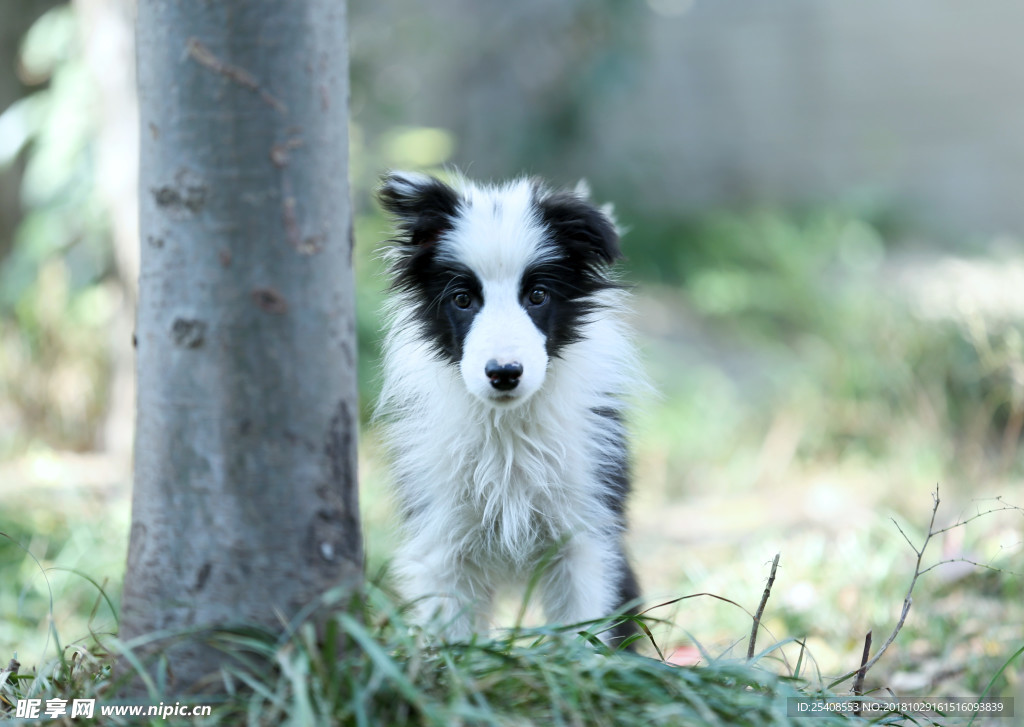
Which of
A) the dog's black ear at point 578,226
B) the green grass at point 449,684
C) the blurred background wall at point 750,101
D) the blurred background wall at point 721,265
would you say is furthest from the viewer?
the blurred background wall at point 750,101

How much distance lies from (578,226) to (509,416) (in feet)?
2.12

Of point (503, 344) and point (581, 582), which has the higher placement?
point (503, 344)

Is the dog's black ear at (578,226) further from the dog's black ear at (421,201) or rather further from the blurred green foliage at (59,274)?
the blurred green foliage at (59,274)

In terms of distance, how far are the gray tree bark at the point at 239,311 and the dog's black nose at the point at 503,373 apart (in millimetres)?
691

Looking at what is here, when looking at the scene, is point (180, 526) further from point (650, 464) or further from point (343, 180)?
point (650, 464)

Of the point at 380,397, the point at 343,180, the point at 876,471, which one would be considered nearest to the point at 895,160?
the point at 876,471

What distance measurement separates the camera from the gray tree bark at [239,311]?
1771mm

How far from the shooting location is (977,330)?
474 centimetres

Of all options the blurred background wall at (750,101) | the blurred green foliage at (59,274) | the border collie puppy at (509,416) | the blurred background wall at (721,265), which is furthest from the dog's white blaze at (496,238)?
the blurred background wall at (750,101)

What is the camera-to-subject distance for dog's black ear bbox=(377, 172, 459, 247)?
9.58ft

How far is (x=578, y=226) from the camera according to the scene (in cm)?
294

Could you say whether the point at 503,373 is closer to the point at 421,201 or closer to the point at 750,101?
the point at 421,201

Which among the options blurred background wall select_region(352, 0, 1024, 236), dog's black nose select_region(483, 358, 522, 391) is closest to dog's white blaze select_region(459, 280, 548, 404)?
dog's black nose select_region(483, 358, 522, 391)

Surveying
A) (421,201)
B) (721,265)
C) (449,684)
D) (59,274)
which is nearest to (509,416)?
(421,201)
